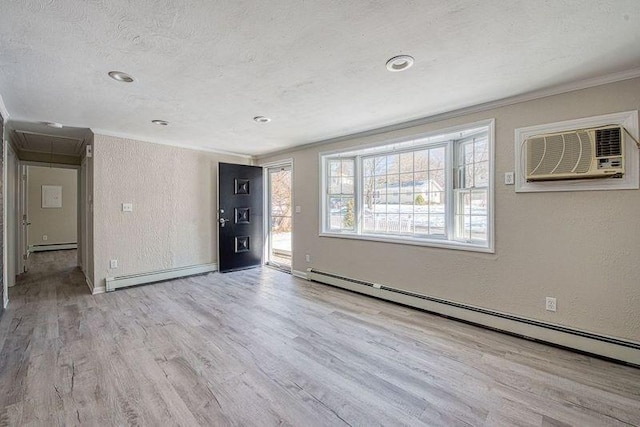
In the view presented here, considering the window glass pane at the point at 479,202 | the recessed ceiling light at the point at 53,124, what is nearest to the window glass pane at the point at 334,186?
the window glass pane at the point at 479,202

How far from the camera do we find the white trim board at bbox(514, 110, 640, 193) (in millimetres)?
2148

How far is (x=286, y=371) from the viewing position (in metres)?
2.09

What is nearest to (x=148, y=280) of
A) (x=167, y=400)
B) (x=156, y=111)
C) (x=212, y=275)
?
(x=212, y=275)

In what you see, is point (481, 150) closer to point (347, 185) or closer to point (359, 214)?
point (359, 214)

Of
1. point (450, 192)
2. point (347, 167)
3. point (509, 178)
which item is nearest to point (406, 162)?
point (450, 192)

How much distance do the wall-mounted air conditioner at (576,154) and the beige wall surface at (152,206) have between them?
15.5 ft

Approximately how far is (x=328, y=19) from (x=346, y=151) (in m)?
2.62

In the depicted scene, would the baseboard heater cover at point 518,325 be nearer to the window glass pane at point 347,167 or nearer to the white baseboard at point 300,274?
the white baseboard at point 300,274

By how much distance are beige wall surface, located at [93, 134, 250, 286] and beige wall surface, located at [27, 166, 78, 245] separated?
5.46 m

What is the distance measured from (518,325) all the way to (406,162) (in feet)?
7.19

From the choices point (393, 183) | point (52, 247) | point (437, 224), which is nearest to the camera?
point (437, 224)

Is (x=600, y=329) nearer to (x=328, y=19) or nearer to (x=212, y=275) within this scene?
(x=328, y=19)

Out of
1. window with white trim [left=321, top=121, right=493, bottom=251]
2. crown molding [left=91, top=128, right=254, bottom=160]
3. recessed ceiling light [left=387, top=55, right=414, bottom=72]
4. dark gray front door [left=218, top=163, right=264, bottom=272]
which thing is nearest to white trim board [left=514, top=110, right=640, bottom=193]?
window with white trim [left=321, top=121, right=493, bottom=251]

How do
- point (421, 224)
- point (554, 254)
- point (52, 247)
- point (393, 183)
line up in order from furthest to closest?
point (52, 247)
point (393, 183)
point (421, 224)
point (554, 254)
